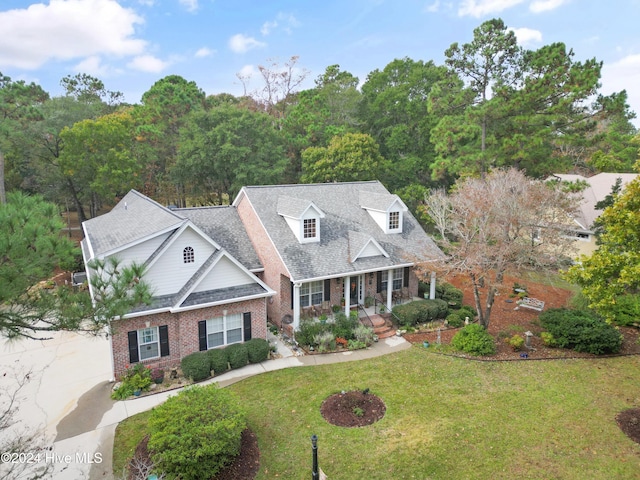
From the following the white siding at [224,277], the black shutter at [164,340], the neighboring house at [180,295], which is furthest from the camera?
the white siding at [224,277]

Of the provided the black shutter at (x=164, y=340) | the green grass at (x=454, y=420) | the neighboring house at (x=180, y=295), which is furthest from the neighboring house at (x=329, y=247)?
the black shutter at (x=164, y=340)

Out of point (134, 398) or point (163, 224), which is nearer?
point (134, 398)

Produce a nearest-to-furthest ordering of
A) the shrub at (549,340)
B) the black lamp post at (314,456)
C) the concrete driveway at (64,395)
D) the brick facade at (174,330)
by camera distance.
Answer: the black lamp post at (314,456) < the concrete driveway at (64,395) < the brick facade at (174,330) < the shrub at (549,340)

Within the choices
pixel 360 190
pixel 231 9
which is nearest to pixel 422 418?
pixel 360 190

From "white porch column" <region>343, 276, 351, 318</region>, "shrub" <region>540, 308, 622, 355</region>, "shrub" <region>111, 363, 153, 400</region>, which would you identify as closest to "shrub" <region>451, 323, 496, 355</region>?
"shrub" <region>540, 308, 622, 355</region>

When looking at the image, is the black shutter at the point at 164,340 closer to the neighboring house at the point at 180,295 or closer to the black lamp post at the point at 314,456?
the neighboring house at the point at 180,295

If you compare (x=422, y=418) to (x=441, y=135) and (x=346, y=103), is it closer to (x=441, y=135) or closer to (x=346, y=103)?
(x=441, y=135)
